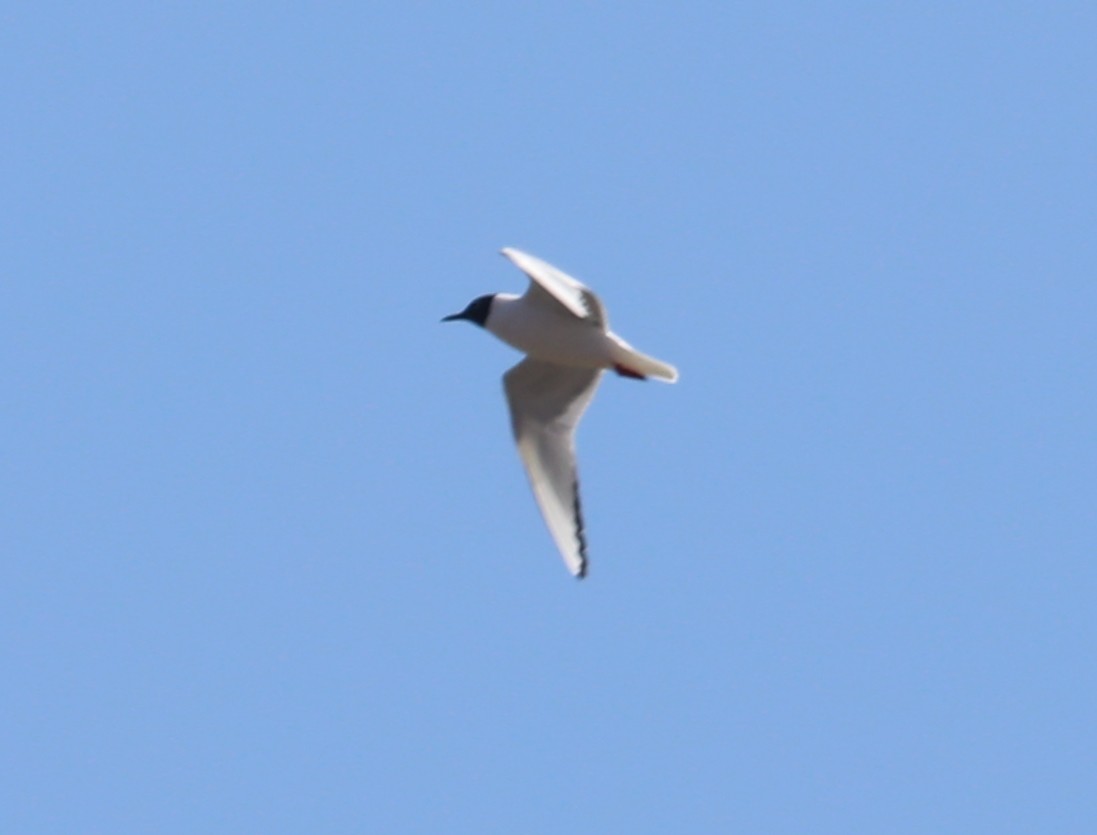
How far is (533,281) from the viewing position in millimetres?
11648

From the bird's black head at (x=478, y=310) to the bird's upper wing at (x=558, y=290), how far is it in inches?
14.7

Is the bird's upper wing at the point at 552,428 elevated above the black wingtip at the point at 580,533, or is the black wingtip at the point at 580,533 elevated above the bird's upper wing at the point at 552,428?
the bird's upper wing at the point at 552,428

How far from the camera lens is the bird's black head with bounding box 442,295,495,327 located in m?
12.2

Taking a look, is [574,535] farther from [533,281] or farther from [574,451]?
[533,281]

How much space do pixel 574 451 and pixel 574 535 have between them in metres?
0.44

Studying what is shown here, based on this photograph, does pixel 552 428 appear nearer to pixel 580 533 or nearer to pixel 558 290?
pixel 580 533

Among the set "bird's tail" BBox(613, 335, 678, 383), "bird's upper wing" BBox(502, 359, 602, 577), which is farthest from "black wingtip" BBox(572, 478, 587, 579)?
"bird's tail" BBox(613, 335, 678, 383)

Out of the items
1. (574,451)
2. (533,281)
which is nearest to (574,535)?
(574,451)

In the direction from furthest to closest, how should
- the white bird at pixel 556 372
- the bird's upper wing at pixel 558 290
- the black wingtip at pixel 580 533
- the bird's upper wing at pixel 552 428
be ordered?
1. the bird's upper wing at pixel 552 428
2. the black wingtip at pixel 580 533
3. the white bird at pixel 556 372
4. the bird's upper wing at pixel 558 290

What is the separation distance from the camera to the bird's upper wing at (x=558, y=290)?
11.0 meters

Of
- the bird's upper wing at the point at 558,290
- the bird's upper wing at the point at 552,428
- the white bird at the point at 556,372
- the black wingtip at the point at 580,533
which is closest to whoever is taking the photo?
the bird's upper wing at the point at 558,290

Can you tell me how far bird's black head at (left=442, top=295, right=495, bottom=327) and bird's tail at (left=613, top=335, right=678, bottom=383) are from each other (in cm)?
68

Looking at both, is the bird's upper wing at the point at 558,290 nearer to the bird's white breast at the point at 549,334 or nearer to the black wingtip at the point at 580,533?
the bird's white breast at the point at 549,334

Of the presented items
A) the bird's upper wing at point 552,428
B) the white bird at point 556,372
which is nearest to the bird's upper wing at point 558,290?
the white bird at point 556,372
